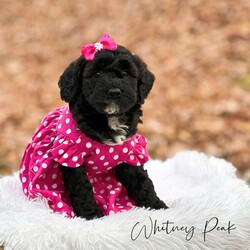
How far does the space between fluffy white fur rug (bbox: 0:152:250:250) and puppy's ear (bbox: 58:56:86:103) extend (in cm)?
49

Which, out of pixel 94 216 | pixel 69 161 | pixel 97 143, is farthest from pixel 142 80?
pixel 94 216

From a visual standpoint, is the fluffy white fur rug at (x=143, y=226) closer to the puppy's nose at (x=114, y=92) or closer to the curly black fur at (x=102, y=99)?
the curly black fur at (x=102, y=99)

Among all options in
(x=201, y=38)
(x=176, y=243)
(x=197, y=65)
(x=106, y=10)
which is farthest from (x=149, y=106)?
(x=176, y=243)

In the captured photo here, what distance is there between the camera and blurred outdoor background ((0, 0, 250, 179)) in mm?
4520

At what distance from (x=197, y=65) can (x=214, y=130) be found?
4.54 feet

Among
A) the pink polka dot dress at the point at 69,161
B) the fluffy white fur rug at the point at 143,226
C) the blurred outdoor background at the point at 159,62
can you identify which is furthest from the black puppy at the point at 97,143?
the blurred outdoor background at the point at 159,62

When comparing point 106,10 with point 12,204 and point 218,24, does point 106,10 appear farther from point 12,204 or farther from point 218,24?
point 12,204

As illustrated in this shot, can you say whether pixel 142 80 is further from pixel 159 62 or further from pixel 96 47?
pixel 159 62

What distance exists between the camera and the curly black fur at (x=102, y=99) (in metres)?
2.21

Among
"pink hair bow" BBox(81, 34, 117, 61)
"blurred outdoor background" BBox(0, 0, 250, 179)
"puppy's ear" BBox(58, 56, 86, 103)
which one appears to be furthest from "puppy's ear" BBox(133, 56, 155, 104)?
"blurred outdoor background" BBox(0, 0, 250, 179)

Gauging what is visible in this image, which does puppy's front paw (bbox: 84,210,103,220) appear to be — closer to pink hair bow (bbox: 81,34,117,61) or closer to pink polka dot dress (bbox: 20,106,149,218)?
pink polka dot dress (bbox: 20,106,149,218)

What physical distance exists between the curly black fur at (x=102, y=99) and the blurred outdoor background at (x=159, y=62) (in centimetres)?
169

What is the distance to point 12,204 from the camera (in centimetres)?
244

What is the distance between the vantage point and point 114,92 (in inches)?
86.0
